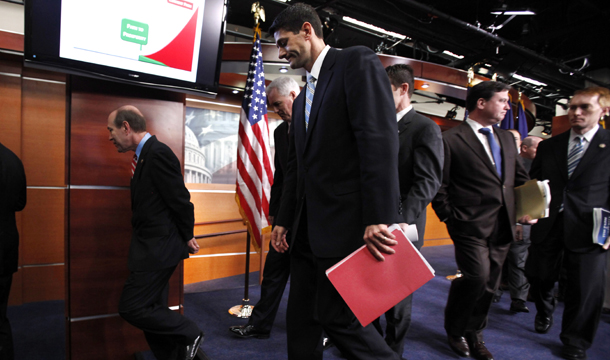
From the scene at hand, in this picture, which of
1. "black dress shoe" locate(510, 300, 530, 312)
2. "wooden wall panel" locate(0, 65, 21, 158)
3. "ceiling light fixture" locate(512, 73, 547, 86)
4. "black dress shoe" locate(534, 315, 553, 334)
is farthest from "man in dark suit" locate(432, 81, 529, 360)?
"ceiling light fixture" locate(512, 73, 547, 86)

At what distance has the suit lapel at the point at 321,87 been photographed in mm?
1293

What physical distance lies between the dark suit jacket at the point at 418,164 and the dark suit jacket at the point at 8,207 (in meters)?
2.26

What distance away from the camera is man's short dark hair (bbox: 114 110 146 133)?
6.49ft

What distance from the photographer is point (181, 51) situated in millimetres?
2312

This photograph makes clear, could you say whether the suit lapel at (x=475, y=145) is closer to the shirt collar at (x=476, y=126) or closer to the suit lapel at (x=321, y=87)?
the shirt collar at (x=476, y=126)

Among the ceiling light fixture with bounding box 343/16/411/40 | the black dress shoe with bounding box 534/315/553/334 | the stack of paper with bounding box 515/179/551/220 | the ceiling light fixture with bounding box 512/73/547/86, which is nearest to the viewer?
the stack of paper with bounding box 515/179/551/220

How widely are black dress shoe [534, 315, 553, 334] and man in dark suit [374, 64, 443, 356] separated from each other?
5.38 feet

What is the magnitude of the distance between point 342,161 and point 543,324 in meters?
2.76

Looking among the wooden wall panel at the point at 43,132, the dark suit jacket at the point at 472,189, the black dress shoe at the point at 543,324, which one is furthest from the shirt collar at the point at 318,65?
the wooden wall panel at the point at 43,132

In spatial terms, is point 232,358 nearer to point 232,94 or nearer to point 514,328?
point 514,328

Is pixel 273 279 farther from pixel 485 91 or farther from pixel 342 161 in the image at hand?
pixel 485 91

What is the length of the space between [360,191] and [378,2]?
210 inches

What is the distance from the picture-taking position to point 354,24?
6.23 m

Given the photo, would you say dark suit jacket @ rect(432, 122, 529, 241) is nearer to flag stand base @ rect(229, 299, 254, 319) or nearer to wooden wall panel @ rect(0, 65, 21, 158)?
flag stand base @ rect(229, 299, 254, 319)
